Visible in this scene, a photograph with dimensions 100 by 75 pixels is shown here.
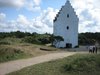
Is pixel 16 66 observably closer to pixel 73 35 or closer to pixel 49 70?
pixel 49 70

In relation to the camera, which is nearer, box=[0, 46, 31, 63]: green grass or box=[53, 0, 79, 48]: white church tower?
box=[0, 46, 31, 63]: green grass

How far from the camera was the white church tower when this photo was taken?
224 ft

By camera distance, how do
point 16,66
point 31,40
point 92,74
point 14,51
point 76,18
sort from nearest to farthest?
1. point 92,74
2. point 16,66
3. point 14,51
4. point 31,40
5. point 76,18

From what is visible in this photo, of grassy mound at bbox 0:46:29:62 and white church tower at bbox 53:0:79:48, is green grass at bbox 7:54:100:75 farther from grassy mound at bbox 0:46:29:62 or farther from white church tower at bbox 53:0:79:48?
white church tower at bbox 53:0:79:48

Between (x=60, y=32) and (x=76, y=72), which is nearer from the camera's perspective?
(x=76, y=72)

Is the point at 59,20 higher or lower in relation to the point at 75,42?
higher

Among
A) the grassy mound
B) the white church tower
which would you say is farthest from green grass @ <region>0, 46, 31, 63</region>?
the white church tower

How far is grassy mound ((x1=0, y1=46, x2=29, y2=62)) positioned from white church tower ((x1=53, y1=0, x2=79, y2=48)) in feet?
129

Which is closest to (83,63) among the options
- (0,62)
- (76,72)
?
(76,72)

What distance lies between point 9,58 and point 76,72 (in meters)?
9.51

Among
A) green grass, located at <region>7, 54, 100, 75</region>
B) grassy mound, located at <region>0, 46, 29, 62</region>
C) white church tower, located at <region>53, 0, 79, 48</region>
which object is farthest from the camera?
white church tower, located at <region>53, 0, 79, 48</region>

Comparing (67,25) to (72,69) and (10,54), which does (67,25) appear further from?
(72,69)

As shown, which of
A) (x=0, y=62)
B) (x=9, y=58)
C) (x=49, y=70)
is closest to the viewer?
(x=49, y=70)

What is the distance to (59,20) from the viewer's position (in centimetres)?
6900
